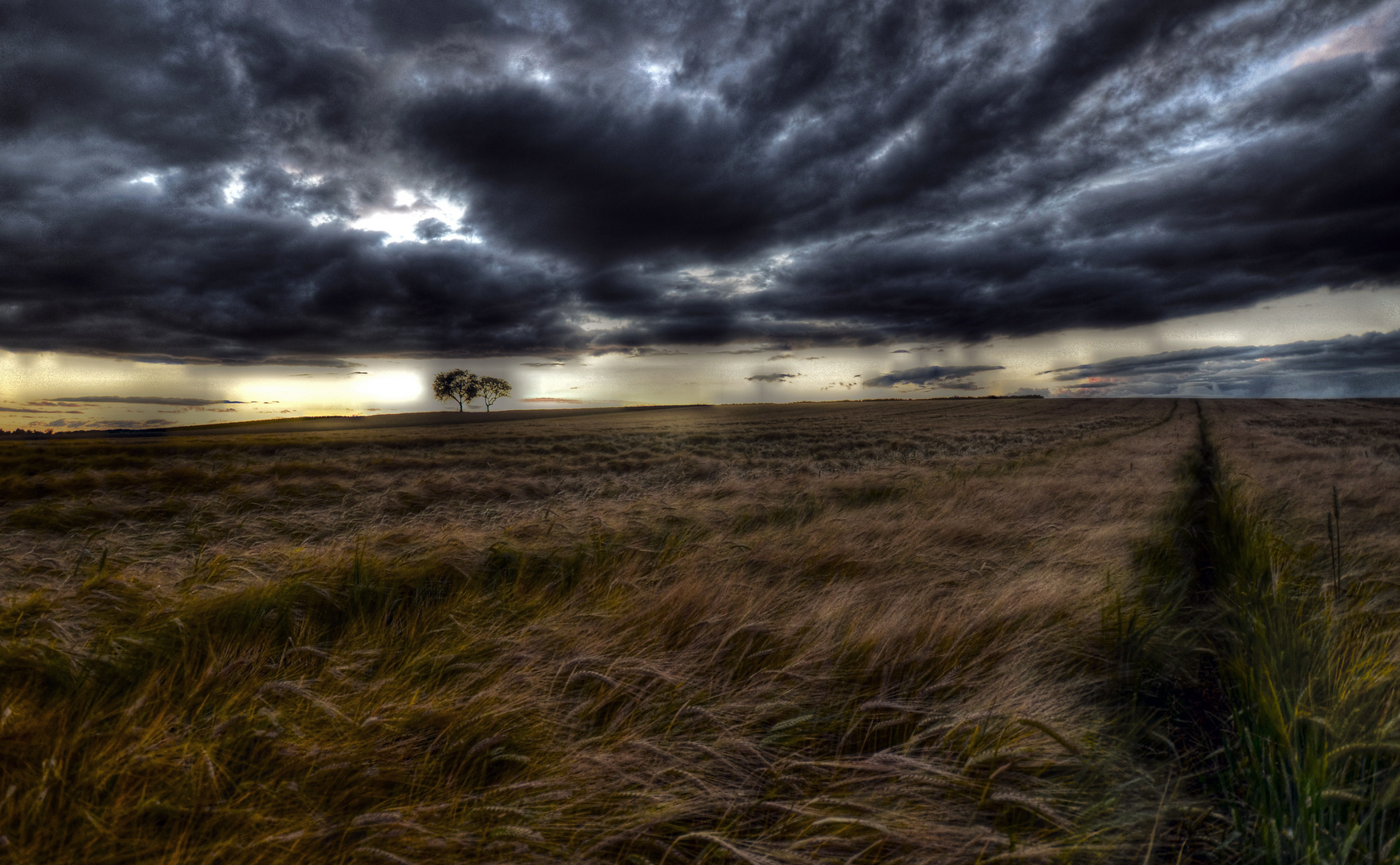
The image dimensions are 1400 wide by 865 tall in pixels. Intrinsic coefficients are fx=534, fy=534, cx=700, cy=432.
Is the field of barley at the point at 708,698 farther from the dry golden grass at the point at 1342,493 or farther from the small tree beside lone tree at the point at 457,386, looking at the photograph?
the small tree beside lone tree at the point at 457,386

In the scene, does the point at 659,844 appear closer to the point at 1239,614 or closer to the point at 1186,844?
the point at 1186,844

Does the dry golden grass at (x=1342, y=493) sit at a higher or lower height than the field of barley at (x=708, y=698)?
lower

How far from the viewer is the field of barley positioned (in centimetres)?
160

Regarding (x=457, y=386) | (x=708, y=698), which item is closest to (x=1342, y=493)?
(x=708, y=698)

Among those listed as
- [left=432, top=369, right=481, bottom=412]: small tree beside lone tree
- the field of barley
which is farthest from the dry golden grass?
[left=432, top=369, right=481, bottom=412]: small tree beside lone tree

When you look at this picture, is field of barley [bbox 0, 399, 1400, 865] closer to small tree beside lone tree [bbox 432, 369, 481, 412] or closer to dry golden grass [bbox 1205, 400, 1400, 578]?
dry golden grass [bbox 1205, 400, 1400, 578]

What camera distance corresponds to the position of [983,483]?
9.04m

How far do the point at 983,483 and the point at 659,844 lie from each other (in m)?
8.96

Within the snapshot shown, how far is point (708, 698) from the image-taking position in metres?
2.27

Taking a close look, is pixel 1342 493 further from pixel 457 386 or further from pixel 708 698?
pixel 457 386

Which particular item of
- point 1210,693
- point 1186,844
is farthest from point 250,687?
point 1210,693

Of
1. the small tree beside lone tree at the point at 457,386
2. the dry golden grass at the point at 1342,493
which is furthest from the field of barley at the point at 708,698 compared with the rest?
the small tree beside lone tree at the point at 457,386

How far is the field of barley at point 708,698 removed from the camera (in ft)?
5.24

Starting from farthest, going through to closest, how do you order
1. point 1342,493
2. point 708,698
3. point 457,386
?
point 457,386
point 1342,493
point 708,698
